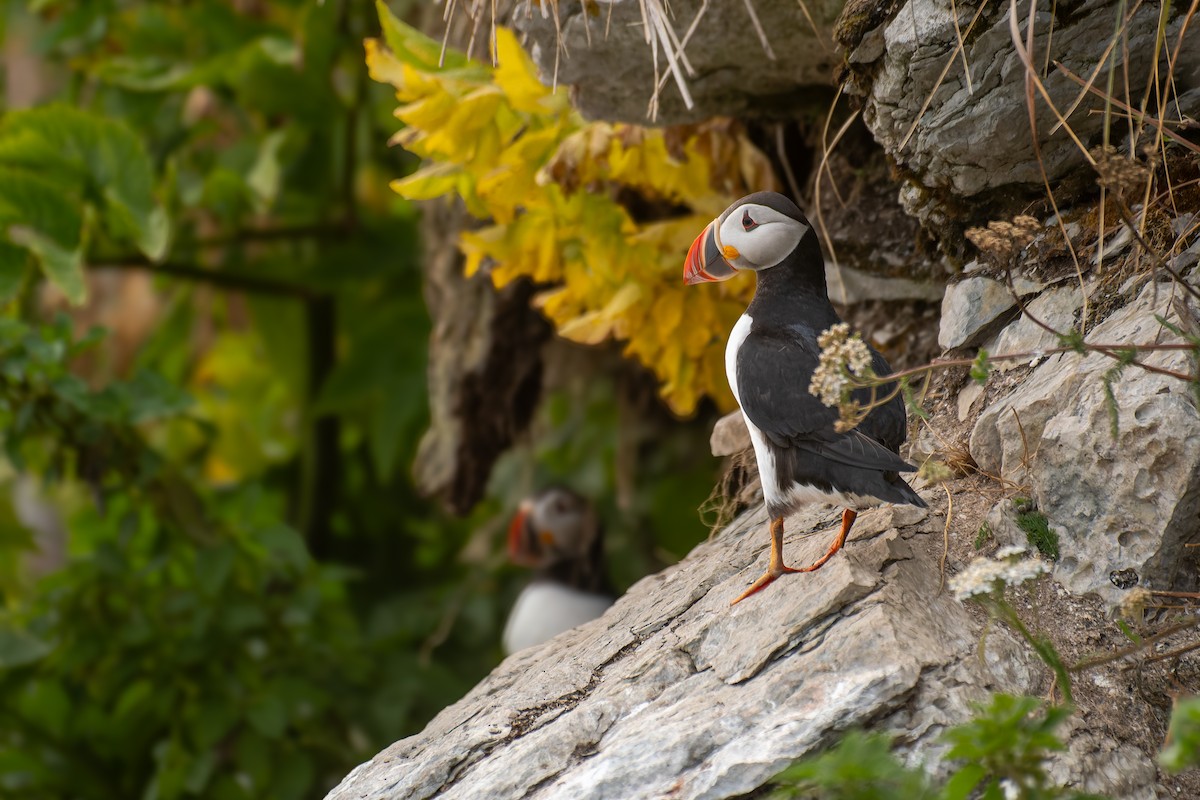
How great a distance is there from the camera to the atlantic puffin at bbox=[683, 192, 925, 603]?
7.28 feet

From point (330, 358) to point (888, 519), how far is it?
3.43m

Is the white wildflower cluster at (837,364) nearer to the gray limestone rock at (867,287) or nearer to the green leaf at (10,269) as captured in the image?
the gray limestone rock at (867,287)

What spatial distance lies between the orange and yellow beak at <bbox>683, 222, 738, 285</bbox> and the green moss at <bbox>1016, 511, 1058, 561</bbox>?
0.80 meters

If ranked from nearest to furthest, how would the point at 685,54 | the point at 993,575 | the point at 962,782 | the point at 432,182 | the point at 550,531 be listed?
the point at 962,782
the point at 993,575
the point at 685,54
the point at 432,182
the point at 550,531

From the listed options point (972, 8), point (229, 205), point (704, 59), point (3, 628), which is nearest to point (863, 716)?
point (972, 8)

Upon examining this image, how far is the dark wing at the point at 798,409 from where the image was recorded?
7.28ft

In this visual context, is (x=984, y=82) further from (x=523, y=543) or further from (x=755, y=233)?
(x=523, y=543)

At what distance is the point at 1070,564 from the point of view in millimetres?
2180

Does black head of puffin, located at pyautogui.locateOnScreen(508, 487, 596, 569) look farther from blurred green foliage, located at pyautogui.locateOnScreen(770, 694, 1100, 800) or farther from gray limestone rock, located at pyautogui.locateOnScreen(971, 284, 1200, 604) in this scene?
blurred green foliage, located at pyautogui.locateOnScreen(770, 694, 1100, 800)

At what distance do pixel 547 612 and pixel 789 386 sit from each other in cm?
252

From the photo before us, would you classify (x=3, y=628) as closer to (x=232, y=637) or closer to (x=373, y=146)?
(x=232, y=637)

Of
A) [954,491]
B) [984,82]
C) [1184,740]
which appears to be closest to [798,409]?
[954,491]

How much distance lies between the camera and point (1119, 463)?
2.13 meters

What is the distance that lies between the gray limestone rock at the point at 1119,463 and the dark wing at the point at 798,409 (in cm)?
26
